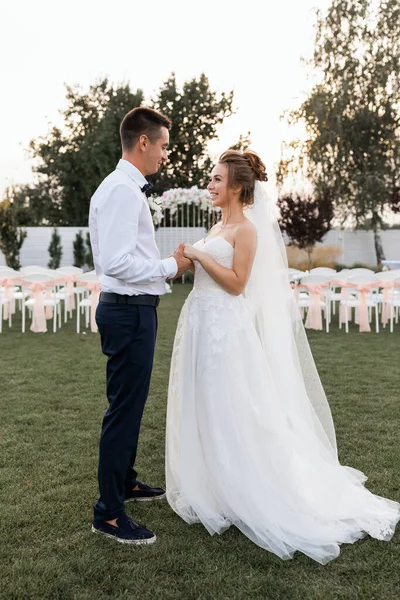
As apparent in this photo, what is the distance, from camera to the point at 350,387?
22.9 ft

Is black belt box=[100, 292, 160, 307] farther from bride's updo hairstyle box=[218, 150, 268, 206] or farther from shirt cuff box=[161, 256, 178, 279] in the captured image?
bride's updo hairstyle box=[218, 150, 268, 206]

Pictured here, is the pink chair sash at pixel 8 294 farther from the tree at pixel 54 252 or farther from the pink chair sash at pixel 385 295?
the tree at pixel 54 252

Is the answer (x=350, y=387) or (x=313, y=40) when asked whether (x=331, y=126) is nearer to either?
(x=313, y=40)

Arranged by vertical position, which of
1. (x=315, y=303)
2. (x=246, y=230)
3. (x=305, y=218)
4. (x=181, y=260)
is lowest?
(x=315, y=303)

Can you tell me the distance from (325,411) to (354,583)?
1.22 metres

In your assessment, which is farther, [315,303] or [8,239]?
[8,239]

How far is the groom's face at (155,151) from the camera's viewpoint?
3.18 meters

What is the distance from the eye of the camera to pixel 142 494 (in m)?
3.84

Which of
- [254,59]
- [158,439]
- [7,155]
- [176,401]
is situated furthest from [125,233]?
[7,155]

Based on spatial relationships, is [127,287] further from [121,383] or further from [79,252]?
[79,252]

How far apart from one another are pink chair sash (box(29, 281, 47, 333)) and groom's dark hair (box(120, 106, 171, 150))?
8.21 metres

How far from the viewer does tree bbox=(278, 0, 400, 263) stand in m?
27.7

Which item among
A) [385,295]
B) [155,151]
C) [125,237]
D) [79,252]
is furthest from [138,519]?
[79,252]

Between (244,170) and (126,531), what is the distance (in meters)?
2.08
